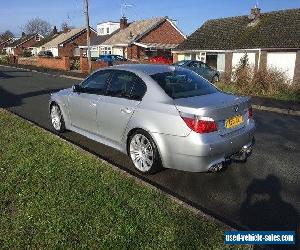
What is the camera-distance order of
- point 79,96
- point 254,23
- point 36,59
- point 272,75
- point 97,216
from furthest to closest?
1. point 36,59
2. point 254,23
3. point 272,75
4. point 79,96
5. point 97,216

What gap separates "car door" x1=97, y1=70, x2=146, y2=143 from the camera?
5.46 m

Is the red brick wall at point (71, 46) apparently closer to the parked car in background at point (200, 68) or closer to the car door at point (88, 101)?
the parked car in background at point (200, 68)

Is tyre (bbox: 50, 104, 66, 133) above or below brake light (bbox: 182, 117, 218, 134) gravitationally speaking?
below

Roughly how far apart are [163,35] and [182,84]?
4213 cm

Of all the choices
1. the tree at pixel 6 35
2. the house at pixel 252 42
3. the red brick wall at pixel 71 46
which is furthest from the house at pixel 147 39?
the tree at pixel 6 35

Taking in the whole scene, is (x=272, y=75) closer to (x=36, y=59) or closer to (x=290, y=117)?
(x=290, y=117)

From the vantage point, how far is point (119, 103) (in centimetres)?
564

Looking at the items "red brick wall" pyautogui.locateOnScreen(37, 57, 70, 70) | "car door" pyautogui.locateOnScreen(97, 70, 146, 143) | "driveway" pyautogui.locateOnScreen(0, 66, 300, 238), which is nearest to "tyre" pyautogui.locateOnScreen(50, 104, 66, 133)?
"driveway" pyautogui.locateOnScreen(0, 66, 300, 238)

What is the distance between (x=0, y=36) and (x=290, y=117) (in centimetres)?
13753

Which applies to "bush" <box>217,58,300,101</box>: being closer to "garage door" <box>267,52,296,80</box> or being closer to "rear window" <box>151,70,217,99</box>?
"garage door" <box>267,52,296,80</box>

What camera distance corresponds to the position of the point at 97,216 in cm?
396

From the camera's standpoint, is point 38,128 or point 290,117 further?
point 290,117

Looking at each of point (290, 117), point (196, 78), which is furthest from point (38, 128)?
point (290, 117)

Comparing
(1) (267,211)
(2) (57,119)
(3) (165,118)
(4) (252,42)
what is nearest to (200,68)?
(4) (252,42)
